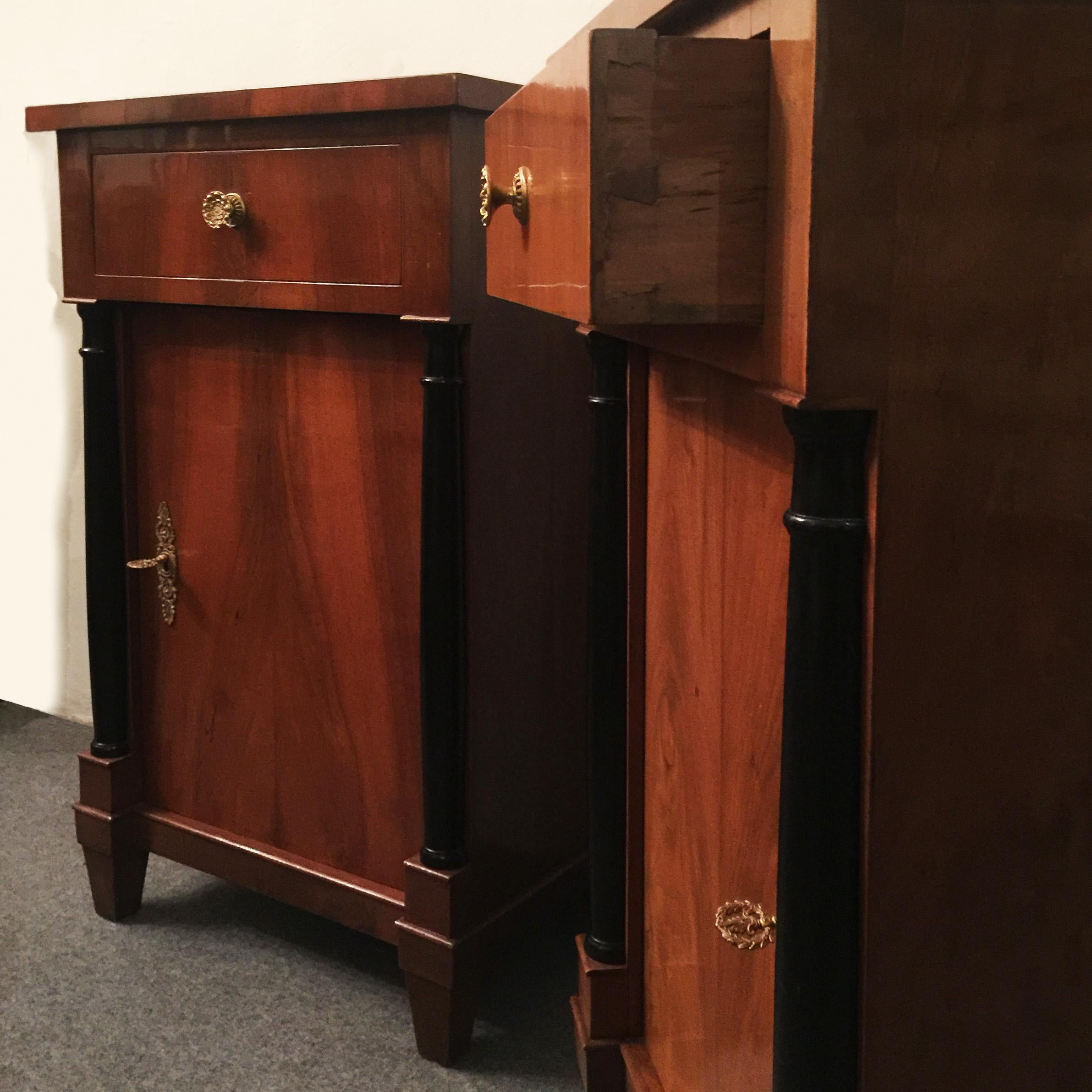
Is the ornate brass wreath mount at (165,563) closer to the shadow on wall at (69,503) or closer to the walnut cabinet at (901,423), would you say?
the shadow on wall at (69,503)

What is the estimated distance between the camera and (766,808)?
0.86 meters

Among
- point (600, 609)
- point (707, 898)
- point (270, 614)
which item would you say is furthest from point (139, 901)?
point (707, 898)

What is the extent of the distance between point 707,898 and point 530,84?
0.59 meters

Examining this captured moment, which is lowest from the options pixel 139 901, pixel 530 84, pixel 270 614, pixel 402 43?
pixel 139 901

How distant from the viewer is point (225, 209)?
1417mm

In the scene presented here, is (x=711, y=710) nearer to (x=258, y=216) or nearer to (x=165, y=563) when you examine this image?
(x=258, y=216)

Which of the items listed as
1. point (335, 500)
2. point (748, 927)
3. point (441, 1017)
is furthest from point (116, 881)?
point (748, 927)

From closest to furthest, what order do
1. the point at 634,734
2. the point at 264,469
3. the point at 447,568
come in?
1. the point at 634,734
2. the point at 447,568
3. the point at 264,469

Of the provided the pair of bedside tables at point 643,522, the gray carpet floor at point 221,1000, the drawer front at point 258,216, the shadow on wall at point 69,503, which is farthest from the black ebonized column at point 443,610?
the shadow on wall at point 69,503

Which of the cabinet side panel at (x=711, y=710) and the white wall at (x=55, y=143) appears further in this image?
the white wall at (x=55, y=143)

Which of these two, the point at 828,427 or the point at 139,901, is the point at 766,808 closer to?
the point at 828,427

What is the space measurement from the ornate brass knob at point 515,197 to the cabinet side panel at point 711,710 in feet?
0.57

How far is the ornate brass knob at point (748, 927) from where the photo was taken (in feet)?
2.72

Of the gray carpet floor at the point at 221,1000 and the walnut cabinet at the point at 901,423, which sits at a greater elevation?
the walnut cabinet at the point at 901,423
